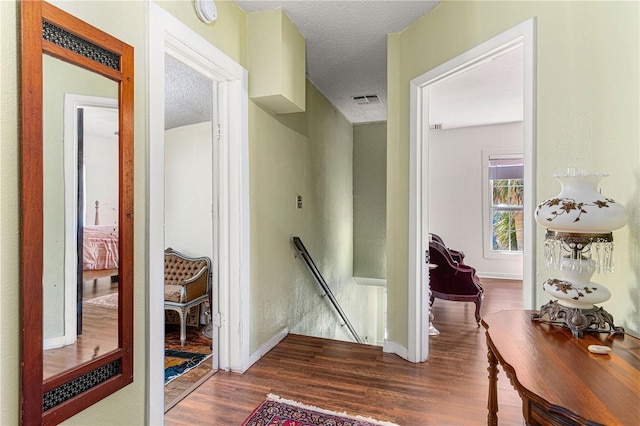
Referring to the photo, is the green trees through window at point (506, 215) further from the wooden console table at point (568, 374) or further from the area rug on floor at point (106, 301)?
the area rug on floor at point (106, 301)

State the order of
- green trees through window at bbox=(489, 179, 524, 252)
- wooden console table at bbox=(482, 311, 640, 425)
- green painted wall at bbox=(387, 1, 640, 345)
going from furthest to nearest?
green trees through window at bbox=(489, 179, 524, 252) → green painted wall at bbox=(387, 1, 640, 345) → wooden console table at bbox=(482, 311, 640, 425)

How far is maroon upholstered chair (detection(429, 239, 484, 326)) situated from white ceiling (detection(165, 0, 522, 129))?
6.33 ft

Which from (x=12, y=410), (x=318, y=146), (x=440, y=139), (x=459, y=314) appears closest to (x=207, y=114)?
(x=318, y=146)

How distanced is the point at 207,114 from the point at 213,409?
10.6 ft

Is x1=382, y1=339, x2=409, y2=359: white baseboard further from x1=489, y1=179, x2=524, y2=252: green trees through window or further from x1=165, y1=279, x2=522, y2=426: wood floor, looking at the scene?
x1=489, y1=179, x2=524, y2=252: green trees through window

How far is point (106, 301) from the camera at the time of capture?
4.93 ft

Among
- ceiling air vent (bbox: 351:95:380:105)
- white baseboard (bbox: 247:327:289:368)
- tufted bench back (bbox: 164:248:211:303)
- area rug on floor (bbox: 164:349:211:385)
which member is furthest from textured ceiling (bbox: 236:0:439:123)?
area rug on floor (bbox: 164:349:211:385)

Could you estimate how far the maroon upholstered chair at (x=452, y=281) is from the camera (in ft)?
12.7

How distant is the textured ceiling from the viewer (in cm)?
249

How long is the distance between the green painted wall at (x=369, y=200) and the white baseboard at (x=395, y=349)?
10.8 feet

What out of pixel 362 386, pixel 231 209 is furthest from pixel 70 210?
pixel 362 386

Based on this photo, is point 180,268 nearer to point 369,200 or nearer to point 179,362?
point 179,362

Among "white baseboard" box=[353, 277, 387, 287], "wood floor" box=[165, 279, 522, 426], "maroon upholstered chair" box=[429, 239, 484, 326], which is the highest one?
"maroon upholstered chair" box=[429, 239, 484, 326]

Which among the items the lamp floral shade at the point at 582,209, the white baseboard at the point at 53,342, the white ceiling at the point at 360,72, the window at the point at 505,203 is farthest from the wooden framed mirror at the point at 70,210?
the window at the point at 505,203
